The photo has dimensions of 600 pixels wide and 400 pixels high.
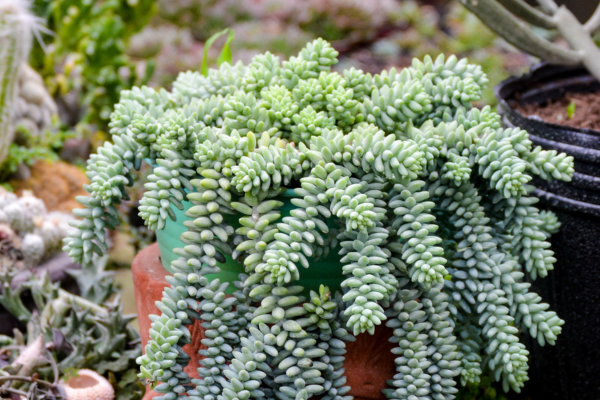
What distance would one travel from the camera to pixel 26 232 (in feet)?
5.19

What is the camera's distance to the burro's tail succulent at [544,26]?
1.24m

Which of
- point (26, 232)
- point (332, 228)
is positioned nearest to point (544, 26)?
point (332, 228)

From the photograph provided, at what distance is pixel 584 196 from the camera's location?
3.67 ft

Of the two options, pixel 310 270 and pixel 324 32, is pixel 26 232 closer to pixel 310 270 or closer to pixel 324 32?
pixel 310 270

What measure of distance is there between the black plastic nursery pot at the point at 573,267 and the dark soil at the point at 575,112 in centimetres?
12

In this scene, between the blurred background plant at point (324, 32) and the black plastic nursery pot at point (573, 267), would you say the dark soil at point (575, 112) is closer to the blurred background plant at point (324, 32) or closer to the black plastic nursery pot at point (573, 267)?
the black plastic nursery pot at point (573, 267)

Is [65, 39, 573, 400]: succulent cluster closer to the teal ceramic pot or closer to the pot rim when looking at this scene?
the teal ceramic pot

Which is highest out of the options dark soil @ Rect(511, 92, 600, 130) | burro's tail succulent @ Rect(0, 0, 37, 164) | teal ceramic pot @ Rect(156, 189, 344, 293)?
burro's tail succulent @ Rect(0, 0, 37, 164)

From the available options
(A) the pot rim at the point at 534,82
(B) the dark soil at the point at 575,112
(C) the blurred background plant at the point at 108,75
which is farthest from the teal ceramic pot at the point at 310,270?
(B) the dark soil at the point at 575,112

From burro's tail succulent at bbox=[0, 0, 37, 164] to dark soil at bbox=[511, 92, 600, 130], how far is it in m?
1.50

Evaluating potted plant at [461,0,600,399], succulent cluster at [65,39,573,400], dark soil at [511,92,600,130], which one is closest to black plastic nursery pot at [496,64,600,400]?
potted plant at [461,0,600,399]

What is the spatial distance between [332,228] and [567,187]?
23.0 inches

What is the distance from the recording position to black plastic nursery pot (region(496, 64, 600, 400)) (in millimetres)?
1113

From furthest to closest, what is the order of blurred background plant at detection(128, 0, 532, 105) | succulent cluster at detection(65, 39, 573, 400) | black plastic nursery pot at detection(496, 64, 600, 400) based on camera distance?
blurred background plant at detection(128, 0, 532, 105) < black plastic nursery pot at detection(496, 64, 600, 400) < succulent cluster at detection(65, 39, 573, 400)
